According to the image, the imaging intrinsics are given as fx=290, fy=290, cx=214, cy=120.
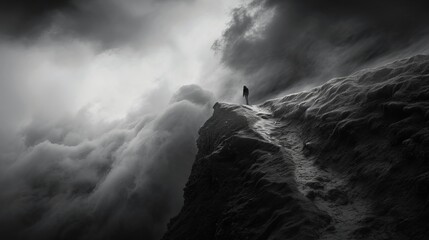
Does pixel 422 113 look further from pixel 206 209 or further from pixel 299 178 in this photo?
pixel 206 209

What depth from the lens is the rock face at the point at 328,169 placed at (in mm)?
16047

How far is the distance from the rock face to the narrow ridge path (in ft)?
0.20

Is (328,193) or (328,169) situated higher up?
(328,169)

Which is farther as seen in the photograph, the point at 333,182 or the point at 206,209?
the point at 206,209

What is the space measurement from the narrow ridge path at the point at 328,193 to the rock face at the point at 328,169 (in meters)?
0.06

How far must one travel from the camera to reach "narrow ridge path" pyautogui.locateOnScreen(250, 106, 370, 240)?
52.5 feet

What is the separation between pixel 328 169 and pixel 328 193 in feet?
10.5

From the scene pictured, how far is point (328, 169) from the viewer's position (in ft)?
71.9

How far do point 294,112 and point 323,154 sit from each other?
9710 mm

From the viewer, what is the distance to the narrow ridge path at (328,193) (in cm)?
1599

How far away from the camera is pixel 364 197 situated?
17.5 m

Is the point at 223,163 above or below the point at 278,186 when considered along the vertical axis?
above

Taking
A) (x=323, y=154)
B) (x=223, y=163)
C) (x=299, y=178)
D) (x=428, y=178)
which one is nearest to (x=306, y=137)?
(x=323, y=154)

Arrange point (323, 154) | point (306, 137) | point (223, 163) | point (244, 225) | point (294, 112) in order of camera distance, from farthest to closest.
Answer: point (294, 112) < point (223, 163) < point (306, 137) < point (323, 154) < point (244, 225)
